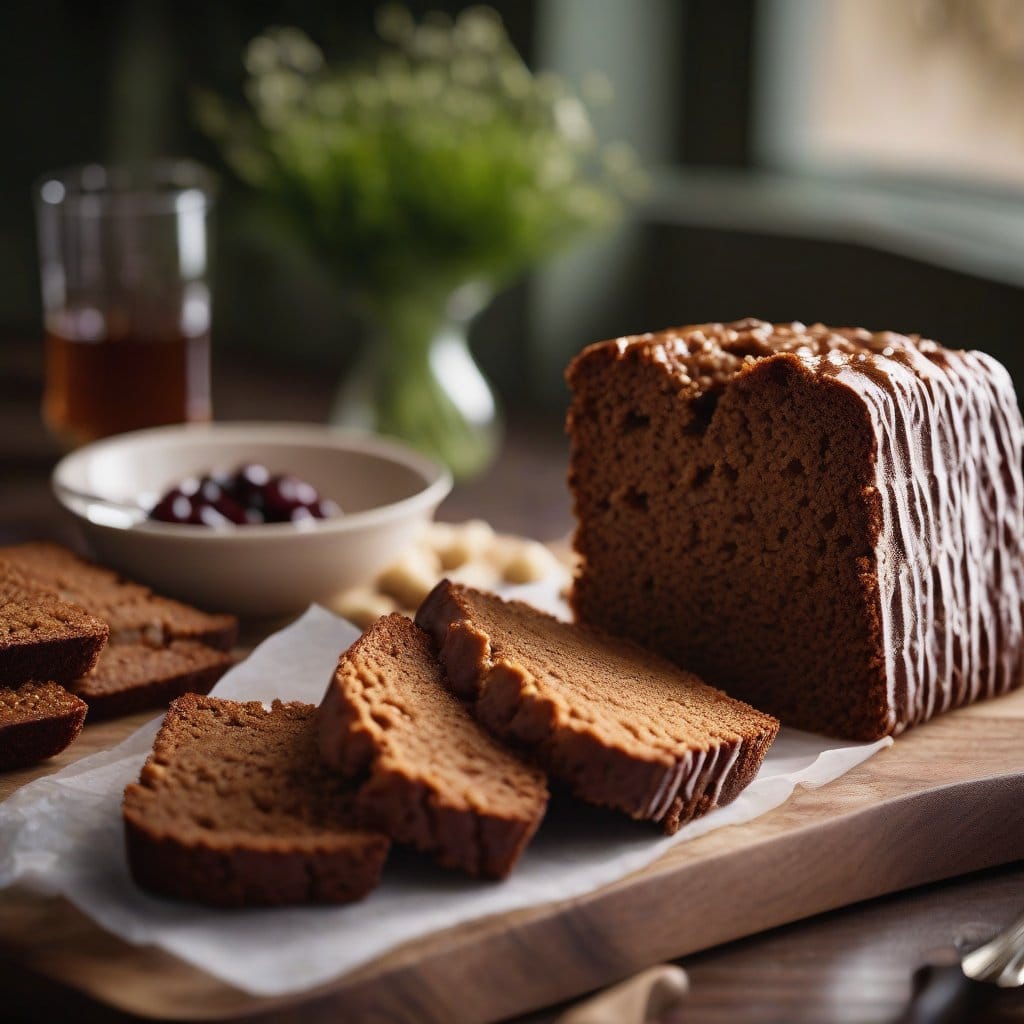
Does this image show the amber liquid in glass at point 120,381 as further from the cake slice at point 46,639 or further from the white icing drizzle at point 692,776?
the white icing drizzle at point 692,776

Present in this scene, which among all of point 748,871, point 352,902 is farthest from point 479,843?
point 748,871

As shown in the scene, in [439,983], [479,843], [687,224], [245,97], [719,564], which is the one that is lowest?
[439,983]

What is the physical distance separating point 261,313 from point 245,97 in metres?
1.01

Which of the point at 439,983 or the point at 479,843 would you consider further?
the point at 479,843

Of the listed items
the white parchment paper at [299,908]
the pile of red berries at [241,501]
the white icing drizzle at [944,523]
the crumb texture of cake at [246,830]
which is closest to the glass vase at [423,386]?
the pile of red berries at [241,501]

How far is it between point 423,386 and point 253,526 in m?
1.70

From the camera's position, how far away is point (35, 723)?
2.16 m

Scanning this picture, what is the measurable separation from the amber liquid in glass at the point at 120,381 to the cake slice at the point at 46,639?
5.30 ft

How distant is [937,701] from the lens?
2.41 m

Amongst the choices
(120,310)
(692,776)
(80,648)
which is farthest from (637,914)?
(120,310)

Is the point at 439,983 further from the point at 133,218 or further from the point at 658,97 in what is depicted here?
the point at 658,97

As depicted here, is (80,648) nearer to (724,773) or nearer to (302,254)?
(724,773)

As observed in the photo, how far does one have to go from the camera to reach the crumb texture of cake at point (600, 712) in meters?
1.90

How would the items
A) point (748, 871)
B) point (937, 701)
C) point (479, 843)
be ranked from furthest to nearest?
point (937, 701) → point (748, 871) → point (479, 843)
